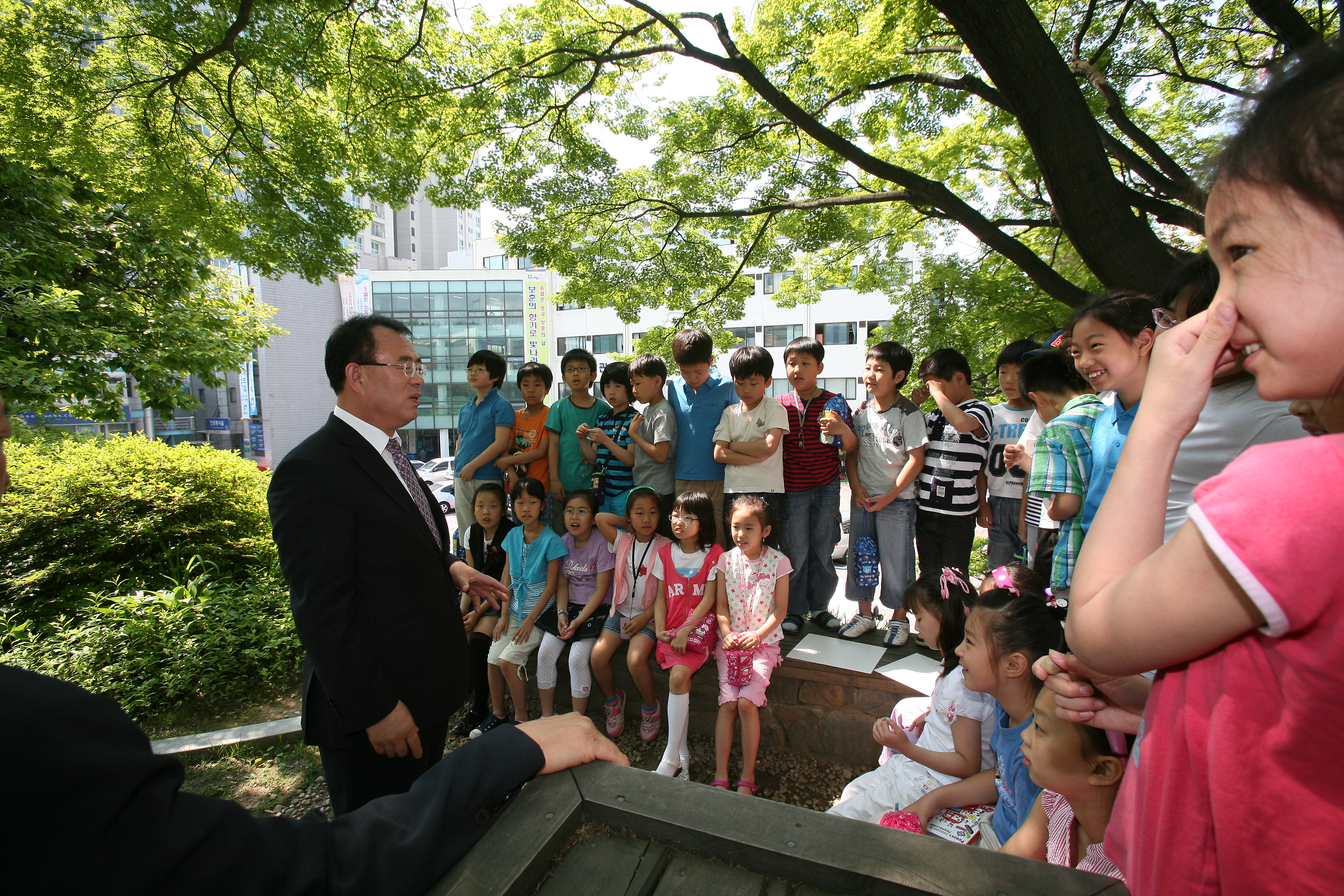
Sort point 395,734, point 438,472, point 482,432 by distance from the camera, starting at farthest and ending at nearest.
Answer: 1. point 438,472
2. point 482,432
3. point 395,734

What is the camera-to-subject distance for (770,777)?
134 inches

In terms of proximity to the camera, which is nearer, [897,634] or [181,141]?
[897,634]

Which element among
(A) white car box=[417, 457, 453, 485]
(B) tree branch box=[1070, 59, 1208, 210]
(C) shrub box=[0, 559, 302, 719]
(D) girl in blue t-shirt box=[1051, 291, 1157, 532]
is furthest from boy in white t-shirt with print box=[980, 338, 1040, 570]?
(A) white car box=[417, 457, 453, 485]

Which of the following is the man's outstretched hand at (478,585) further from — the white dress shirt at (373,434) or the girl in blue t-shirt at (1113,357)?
the girl in blue t-shirt at (1113,357)

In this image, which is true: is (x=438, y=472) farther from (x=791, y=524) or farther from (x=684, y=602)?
(x=684, y=602)

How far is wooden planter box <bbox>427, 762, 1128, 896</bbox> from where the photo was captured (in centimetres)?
86

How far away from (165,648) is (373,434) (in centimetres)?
373

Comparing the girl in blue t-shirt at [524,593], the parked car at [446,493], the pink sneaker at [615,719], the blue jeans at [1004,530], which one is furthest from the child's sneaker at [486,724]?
the parked car at [446,493]

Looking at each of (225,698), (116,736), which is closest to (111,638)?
(225,698)

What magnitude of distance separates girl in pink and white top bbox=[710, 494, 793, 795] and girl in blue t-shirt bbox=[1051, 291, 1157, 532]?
1.57m

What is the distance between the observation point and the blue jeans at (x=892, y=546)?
12.6ft

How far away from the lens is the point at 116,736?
0.83 meters

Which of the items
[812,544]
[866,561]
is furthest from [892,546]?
[812,544]

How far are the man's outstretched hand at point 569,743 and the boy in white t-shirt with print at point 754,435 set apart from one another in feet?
9.03
